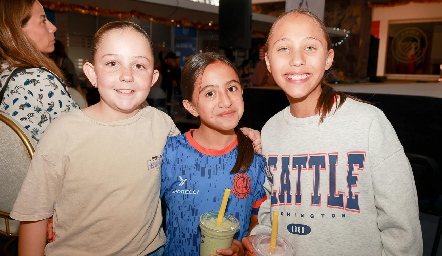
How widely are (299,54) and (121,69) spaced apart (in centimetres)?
75

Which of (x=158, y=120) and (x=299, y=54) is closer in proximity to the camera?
(x=299, y=54)

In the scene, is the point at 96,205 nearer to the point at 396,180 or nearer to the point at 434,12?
the point at 396,180

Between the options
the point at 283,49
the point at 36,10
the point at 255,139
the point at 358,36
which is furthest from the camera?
the point at 358,36

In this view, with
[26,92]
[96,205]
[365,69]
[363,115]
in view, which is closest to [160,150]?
[96,205]

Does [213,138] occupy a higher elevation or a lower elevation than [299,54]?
lower

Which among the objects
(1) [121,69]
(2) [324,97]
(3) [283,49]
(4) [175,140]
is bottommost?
(4) [175,140]

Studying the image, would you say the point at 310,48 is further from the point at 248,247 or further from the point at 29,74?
the point at 29,74

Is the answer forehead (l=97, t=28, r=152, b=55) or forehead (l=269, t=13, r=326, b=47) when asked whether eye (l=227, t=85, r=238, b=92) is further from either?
forehead (l=97, t=28, r=152, b=55)

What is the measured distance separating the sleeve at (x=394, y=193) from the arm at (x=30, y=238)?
1.36 m

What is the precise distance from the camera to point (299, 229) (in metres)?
1.37

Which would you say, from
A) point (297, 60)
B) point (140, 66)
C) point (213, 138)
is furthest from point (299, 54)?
point (140, 66)

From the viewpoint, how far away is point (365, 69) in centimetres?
1266

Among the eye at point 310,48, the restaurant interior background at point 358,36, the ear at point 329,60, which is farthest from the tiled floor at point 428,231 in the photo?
the restaurant interior background at point 358,36

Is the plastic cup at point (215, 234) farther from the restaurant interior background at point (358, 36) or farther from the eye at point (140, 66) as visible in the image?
the restaurant interior background at point (358, 36)
